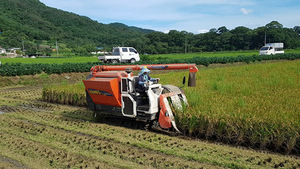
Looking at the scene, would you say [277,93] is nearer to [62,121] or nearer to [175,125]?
[175,125]

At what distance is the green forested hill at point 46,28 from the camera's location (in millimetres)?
116200

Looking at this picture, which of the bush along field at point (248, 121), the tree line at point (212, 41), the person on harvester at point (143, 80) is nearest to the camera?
the bush along field at point (248, 121)

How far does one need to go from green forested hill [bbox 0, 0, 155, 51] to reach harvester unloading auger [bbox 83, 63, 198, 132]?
103754 millimetres

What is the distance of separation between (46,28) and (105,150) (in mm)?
148127

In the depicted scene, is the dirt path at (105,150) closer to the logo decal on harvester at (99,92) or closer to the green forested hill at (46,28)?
the logo decal on harvester at (99,92)

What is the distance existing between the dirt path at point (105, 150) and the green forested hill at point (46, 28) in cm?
10332

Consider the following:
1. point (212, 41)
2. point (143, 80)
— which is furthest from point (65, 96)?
point (212, 41)

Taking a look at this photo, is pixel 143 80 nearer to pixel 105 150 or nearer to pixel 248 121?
pixel 105 150

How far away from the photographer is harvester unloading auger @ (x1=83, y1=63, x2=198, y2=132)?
7621 mm

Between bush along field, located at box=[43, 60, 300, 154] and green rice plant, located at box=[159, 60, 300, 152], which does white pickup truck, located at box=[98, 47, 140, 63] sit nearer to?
bush along field, located at box=[43, 60, 300, 154]

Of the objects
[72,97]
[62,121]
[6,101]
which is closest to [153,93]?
[62,121]

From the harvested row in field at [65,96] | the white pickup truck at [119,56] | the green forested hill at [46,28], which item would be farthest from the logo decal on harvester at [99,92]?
the green forested hill at [46,28]

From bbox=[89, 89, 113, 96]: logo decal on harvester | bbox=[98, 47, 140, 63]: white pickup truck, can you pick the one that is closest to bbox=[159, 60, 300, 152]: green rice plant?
bbox=[89, 89, 113, 96]: logo decal on harvester

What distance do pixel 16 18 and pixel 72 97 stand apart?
151734 millimetres
